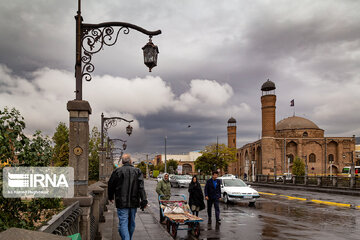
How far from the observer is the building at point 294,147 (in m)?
79.6

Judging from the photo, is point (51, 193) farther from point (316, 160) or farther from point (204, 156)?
point (316, 160)

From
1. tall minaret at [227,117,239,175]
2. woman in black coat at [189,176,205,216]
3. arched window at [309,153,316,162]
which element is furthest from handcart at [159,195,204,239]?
tall minaret at [227,117,239,175]

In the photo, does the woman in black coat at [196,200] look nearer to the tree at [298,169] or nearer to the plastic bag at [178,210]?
the plastic bag at [178,210]

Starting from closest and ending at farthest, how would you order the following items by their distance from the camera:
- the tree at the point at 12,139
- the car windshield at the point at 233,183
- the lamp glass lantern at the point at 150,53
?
1. the tree at the point at 12,139
2. the lamp glass lantern at the point at 150,53
3. the car windshield at the point at 233,183

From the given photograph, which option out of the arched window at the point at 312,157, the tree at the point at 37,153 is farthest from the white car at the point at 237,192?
the arched window at the point at 312,157

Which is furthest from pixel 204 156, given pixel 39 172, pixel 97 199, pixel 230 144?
pixel 39 172

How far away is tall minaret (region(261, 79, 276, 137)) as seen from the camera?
78625 mm

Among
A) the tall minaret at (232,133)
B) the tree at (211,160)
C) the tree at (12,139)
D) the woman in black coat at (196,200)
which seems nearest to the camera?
the tree at (12,139)

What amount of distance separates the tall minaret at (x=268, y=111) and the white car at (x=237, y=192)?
2338 inches

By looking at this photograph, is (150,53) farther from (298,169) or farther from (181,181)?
(298,169)

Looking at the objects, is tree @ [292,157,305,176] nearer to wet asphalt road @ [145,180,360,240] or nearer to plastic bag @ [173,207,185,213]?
wet asphalt road @ [145,180,360,240]

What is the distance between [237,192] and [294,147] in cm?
6899

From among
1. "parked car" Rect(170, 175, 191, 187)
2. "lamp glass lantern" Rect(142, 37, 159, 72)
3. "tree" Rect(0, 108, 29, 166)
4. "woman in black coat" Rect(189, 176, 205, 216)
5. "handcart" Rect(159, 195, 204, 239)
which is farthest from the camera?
"parked car" Rect(170, 175, 191, 187)

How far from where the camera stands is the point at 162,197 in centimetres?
1295
